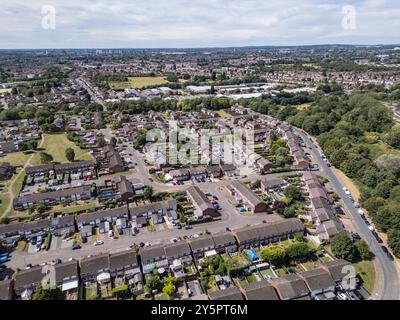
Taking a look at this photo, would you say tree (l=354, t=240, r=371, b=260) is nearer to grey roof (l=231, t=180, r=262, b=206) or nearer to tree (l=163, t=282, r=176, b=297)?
grey roof (l=231, t=180, r=262, b=206)

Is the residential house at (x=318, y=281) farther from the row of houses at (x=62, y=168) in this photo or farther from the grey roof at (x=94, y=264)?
the row of houses at (x=62, y=168)

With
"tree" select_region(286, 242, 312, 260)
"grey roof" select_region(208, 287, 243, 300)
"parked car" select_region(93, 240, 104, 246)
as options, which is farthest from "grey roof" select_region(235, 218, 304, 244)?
"parked car" select_region(93, 240, 104, 246)

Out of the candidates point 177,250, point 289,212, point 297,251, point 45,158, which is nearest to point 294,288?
point 297,251

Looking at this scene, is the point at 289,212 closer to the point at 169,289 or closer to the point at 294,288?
the point at 294,288

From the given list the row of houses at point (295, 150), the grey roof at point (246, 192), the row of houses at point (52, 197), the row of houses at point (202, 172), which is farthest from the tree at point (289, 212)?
the row of houses at point (52, 197)

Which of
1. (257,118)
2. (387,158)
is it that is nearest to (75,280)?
(387,158)

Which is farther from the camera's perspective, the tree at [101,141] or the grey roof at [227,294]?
the tree at [101,141]

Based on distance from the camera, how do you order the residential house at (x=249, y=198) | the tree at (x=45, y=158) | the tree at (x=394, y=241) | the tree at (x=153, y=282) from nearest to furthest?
the tree at (x=153, y=282), the tree at (x=394, y=241), the residential house at (x=249, y=198), the tree at (x=45, y=158)
